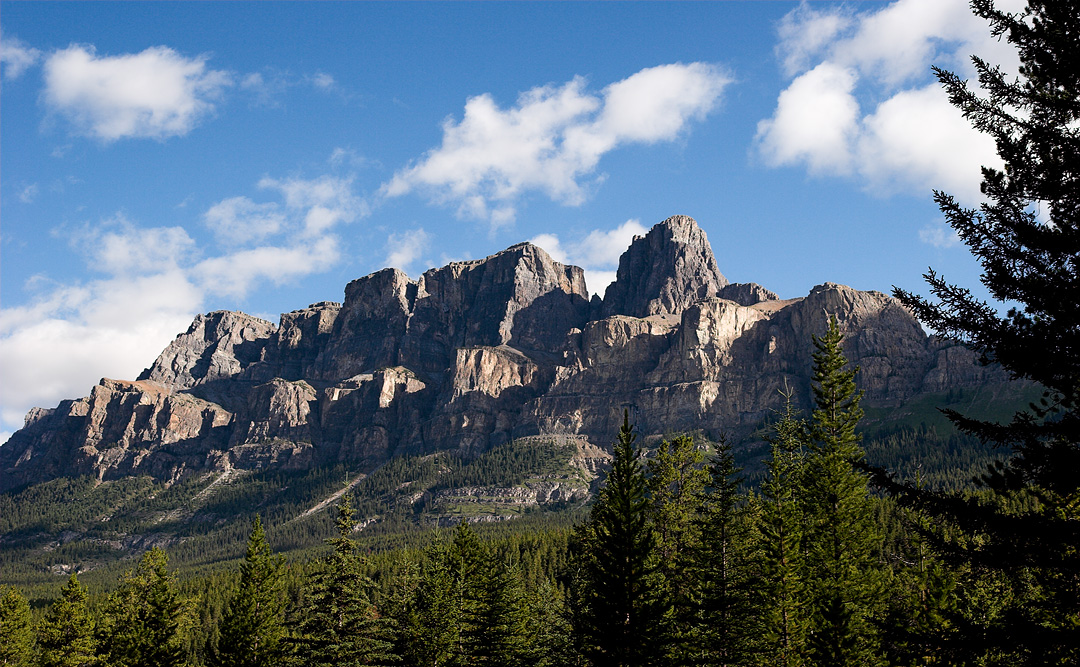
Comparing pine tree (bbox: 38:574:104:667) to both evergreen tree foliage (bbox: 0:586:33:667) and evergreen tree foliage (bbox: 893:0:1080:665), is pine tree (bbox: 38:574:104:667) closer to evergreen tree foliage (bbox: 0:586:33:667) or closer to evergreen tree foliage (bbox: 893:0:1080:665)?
Result: evergreen tree foliage (bbox: 0:586:33:667)

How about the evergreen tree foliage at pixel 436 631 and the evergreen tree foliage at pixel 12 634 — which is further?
the evergreen tree foliage at pixel 12 634

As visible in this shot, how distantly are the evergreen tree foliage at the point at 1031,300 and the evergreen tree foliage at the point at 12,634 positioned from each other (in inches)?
3427

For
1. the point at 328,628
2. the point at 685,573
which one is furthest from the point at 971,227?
the point at 328,628

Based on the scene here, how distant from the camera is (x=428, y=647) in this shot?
61188 mm

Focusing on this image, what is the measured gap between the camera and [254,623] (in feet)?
177

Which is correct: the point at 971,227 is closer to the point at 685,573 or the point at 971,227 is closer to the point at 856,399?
the point at 856,399

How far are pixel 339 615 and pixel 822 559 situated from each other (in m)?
31.3

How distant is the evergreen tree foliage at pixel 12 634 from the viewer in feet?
241

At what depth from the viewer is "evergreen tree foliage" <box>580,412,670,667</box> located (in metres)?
34.2

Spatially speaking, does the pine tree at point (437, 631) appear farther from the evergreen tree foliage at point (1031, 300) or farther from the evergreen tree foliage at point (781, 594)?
the evergreen tree foliage at point (1031, 300)

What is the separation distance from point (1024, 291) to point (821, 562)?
3318 cm

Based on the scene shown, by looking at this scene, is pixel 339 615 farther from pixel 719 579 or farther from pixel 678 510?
pixel 719 579

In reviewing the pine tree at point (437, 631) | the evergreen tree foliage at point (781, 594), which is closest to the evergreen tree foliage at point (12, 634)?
the pine tree at point (437, 631)

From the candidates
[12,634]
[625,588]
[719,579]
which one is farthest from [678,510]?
[12,634]
